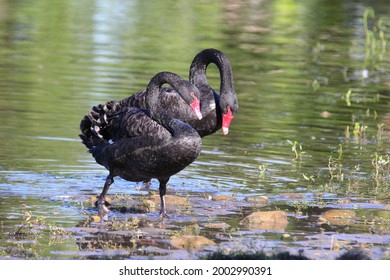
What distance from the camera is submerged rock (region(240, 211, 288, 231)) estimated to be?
912cm

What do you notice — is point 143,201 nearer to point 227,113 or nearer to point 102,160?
point 102,160

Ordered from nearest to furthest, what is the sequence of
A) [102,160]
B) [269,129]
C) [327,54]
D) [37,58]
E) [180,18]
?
1. [102,160]
2. [269,129]
3. [37,58]
4. [327,54]
5. [180,18]

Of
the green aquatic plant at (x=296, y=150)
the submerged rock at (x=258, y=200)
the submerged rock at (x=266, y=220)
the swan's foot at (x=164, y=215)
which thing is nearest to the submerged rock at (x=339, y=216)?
the submerged rock at (x=266, y=220)

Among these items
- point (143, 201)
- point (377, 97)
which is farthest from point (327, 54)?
point (143, 201)

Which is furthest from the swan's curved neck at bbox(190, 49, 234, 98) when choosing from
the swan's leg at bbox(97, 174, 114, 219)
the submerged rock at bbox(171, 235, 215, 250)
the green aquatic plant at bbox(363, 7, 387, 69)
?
the green aquatic plant at bbox(363, 7, 387, 69)

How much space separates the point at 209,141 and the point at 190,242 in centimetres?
550

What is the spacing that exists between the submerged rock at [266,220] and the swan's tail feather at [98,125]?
1.96 m

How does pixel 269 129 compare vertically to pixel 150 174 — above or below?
below

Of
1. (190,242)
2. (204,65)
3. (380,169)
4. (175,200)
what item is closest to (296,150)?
(380,169)

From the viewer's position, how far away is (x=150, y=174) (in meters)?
9.48

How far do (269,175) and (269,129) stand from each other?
292 cm

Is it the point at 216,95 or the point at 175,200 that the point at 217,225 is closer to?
the point at 175,200

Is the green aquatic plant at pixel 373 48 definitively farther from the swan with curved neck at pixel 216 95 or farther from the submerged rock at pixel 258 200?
the submerged rock at pixel 258 200

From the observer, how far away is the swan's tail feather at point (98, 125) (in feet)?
33.9
